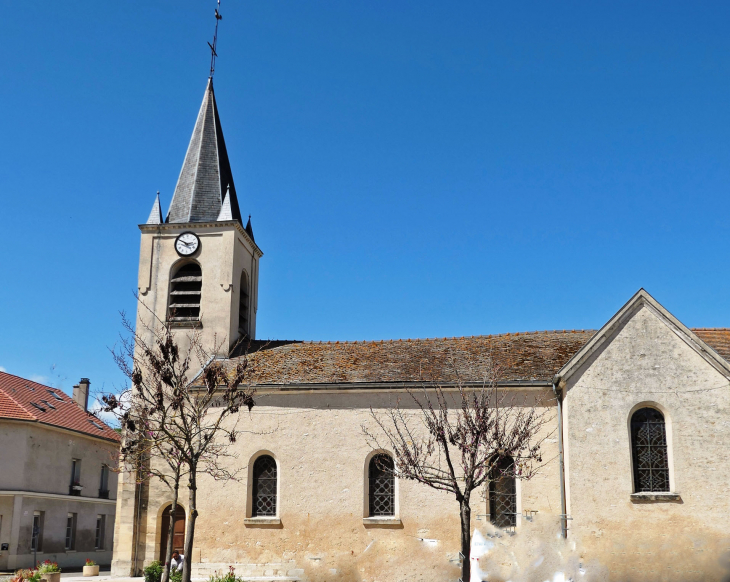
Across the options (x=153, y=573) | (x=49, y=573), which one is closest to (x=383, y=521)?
(x=153, y=573)

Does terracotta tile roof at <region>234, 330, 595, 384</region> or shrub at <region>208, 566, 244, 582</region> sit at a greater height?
terracotta tile roof at <region>234, 330, 595, 384</region>

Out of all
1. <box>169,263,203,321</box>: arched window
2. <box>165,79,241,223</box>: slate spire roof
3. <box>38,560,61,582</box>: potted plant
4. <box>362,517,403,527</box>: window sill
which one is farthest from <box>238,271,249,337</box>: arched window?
<box>38,560,61,582</box>: potted plant

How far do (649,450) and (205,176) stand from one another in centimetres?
1908

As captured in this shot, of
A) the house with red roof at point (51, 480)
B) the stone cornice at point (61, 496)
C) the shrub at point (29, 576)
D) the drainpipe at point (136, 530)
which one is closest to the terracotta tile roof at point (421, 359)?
the drainpipe at point (136, 530)

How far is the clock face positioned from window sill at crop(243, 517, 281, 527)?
34.4 ft

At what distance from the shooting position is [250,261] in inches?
1180

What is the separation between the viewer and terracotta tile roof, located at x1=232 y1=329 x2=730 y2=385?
21.9m

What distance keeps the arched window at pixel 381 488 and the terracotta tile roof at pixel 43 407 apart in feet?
45.4

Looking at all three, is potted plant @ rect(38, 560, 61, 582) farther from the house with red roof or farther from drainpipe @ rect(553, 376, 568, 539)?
drainpipe @ rect(553, 376, 568, 539)

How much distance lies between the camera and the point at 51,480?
31500 millimetres

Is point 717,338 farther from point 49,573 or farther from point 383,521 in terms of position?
point 49,573

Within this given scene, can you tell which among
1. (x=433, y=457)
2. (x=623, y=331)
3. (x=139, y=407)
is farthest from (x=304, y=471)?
(x=623, y=331)

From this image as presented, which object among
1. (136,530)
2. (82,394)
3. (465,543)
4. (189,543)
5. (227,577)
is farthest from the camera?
(82,394)

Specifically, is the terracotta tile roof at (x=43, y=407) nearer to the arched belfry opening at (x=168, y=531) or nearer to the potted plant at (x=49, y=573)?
the arched belfry opening at (x=168, y=531)
